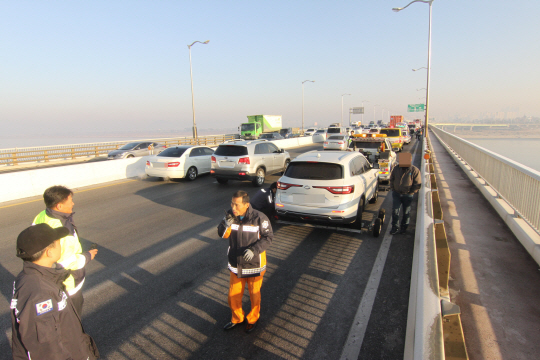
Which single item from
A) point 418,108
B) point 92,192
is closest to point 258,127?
point 92,192

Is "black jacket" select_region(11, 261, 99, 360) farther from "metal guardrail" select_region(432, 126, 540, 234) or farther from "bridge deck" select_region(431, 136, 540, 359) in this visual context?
"metal guardrail" select_region(432, 126, 540, 234)

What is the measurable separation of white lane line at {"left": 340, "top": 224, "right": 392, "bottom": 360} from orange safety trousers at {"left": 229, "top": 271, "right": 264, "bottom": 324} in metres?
1.04

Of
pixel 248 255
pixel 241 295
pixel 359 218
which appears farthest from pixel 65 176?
pixel 248 255

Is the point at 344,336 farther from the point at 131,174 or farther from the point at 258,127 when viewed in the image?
the point at 258,127

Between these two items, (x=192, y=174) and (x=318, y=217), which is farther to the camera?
(x=192, y=174)

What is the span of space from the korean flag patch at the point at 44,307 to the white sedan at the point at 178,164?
38.4 ft

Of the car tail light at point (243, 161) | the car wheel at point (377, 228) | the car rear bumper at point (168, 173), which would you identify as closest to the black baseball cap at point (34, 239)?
the car wheel at point (377, 228)

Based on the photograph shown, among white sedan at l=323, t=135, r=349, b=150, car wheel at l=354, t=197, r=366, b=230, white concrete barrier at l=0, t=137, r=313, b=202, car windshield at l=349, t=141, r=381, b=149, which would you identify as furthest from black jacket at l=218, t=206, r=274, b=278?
white sedan at l=323, t=135, r=349, b=150

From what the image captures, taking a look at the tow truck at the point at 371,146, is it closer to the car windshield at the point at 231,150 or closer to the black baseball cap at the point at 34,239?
the car windshield at the point at 231,150

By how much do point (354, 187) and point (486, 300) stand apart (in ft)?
10.4

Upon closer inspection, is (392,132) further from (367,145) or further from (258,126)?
(258,126)

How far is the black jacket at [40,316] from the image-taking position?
1979 mm

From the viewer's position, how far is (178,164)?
13.5m

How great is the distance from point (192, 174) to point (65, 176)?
4.96m
